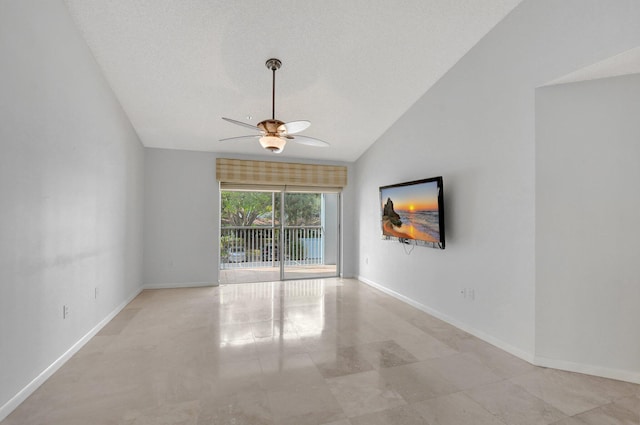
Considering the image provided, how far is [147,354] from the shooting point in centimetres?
263

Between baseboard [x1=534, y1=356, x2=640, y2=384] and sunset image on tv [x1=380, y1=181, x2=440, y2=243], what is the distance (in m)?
1.44

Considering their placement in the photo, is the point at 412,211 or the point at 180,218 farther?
the point at 180,218

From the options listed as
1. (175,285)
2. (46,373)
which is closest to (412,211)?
(46,373)

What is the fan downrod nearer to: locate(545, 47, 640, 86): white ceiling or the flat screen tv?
the flat screen tv

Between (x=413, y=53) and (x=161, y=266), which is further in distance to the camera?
(x=161, y=266)

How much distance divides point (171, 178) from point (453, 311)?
4.85m

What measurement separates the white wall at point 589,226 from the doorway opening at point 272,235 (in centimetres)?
442

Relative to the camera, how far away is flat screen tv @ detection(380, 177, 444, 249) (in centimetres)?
336

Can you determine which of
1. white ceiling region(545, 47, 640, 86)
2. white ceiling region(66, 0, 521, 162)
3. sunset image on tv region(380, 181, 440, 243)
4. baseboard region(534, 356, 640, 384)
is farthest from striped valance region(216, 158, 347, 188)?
baseboard region(534, 356, 640, 384)

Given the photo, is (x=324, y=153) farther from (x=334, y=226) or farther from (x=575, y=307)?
(x=575, y=307)

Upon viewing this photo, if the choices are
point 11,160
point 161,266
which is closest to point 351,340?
point 11,160

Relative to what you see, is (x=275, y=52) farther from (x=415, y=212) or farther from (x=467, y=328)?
→ (x=467, y=328)

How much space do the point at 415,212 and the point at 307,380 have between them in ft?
7.92

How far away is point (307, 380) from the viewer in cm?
220
